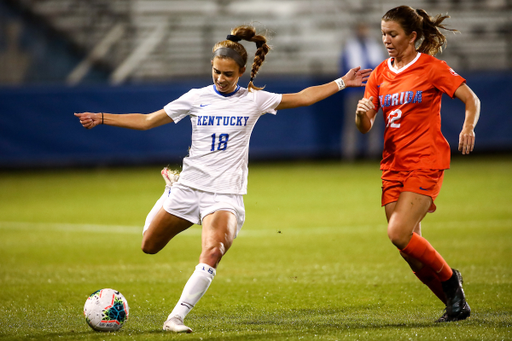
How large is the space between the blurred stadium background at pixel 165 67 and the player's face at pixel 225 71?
10801 mm

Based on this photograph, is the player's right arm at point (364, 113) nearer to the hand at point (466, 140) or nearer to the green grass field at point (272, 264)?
the hand at point (466, 140)

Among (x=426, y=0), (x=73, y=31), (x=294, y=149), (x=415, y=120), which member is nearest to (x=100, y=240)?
(x=415, y=120)

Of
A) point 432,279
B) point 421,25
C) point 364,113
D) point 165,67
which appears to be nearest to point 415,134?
point 364,113

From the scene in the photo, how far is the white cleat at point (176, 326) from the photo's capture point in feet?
15.2

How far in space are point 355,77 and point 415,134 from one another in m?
0.77

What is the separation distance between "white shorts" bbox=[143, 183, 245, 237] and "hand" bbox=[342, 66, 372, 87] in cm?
131

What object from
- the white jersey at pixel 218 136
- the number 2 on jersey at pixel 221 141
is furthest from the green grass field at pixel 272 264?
the number 2 on jersey at pixel 221 141

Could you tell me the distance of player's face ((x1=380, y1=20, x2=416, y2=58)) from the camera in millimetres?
5227

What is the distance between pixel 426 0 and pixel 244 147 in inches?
654

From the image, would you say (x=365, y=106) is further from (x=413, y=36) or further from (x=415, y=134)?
(x=413, y=36)

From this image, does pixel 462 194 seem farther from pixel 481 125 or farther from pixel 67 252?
pixel 67 252

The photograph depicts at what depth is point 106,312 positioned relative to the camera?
4879 millimetres

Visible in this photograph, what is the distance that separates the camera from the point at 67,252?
8.41 meters

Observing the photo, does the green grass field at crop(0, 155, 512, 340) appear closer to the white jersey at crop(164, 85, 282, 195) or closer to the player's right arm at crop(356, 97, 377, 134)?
the white jersey at crop(164, 85, 282, 195)
